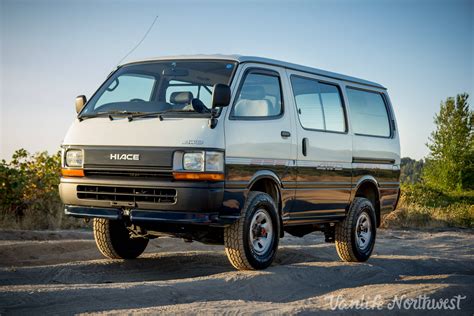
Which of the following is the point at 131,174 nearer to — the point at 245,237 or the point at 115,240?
the point at 245,237

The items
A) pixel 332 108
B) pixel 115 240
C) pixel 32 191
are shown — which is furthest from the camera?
pixel 32 191

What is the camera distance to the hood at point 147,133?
24.7ft

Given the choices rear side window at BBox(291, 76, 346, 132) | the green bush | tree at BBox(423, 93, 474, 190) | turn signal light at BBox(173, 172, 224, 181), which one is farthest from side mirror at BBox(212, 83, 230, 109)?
tree at BBox(423, 93, 474, 190)

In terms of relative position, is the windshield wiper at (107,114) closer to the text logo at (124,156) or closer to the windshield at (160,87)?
the windshield at (160,87)

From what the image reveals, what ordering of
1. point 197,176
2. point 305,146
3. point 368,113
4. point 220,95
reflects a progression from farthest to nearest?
point 368,113, point 305,146, point 220,95, point 197,176

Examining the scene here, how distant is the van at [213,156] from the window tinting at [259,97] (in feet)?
0.05

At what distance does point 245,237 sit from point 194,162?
1093 mm

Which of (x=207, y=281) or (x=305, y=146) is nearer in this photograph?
(x=207, y=281)

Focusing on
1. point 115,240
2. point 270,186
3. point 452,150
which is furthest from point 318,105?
point 452,150

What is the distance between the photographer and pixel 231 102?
7891mm

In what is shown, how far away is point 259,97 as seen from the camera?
330 inches

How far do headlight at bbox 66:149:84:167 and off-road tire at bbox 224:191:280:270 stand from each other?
179 centimetres

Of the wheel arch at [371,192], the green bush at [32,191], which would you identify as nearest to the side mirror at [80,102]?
the wheel arch at [371,192]

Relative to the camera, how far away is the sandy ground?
609 cm
